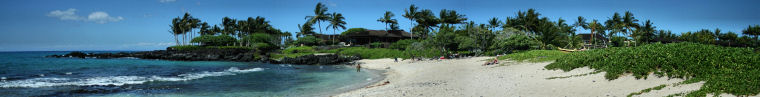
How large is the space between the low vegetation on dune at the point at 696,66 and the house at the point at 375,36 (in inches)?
2330

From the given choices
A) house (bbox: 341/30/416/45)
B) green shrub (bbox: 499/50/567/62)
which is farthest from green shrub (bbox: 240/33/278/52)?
green shrub (bbox: 499/50/567/62)

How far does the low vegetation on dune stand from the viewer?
784 cm

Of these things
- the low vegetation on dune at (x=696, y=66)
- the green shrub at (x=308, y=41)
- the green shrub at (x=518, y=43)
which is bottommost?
the low vegetation on dune at (x=696, y=66)

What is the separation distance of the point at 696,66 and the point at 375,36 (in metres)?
63.6

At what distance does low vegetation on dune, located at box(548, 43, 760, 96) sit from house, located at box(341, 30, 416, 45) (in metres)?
59.2

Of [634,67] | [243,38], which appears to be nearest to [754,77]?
[634,67]

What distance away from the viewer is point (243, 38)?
81750 millimetres

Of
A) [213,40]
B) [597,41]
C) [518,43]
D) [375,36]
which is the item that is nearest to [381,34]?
[375,36]

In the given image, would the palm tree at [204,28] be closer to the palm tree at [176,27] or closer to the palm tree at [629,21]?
the palm tree at [176,27]

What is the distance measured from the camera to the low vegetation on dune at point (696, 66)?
784 cm

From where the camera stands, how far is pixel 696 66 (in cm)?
956

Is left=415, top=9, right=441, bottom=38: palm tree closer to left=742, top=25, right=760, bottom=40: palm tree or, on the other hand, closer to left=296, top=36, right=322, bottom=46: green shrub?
left=296, top=36, right=322, bottom=46: green shrub

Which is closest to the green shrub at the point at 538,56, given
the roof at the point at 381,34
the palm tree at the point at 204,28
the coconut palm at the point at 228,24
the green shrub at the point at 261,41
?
the roof at the point at 381,34

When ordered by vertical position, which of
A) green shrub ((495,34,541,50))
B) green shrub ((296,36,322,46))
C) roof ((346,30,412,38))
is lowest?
green shrub ((495,34,541,50))
